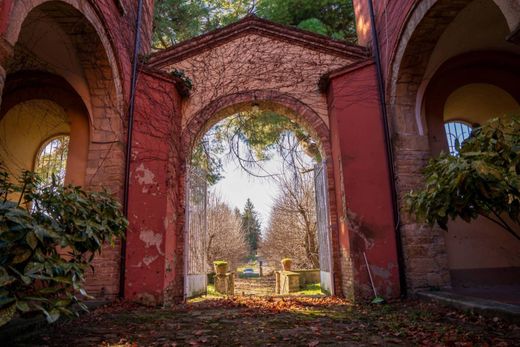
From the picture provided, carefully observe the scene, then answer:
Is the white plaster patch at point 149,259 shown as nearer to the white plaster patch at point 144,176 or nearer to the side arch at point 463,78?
the white plaster patch at point 144,176

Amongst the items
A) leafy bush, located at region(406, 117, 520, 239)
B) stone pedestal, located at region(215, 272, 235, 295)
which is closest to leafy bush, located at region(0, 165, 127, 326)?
leafy bush, located at region(406, 117, 520, 239)

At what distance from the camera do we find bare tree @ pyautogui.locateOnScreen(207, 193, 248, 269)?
21.3 meters

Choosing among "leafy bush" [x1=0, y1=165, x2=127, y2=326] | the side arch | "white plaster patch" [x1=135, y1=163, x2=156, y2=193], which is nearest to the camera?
"leafy bush" [x1=0, y1=165, x2=127, y2=326]

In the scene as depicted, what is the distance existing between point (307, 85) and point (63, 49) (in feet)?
14.9

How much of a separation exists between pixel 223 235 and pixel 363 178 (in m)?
18.5

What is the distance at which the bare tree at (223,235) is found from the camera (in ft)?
69.8

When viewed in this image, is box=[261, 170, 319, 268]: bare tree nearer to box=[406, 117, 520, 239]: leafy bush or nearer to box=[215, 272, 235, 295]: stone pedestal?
box=[215, 272, 235, 295]: stone pedestal

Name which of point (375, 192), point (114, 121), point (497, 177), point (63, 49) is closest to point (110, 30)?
point (63, 49)

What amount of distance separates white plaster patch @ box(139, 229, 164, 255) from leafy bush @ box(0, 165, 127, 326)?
2501mm

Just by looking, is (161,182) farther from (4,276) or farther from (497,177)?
(497,177)

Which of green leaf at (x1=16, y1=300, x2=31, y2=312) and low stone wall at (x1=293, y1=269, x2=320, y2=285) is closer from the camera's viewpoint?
green leaf at (x1=16, y1=300, x2=31, y2=312)

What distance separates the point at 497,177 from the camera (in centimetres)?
292

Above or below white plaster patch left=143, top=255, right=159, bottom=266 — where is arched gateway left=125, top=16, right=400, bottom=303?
above

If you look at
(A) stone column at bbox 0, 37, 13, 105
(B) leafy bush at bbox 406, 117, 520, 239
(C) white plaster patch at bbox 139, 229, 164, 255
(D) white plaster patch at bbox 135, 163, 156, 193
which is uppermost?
(A) stone column at bbox 0, 37, 13, 105
